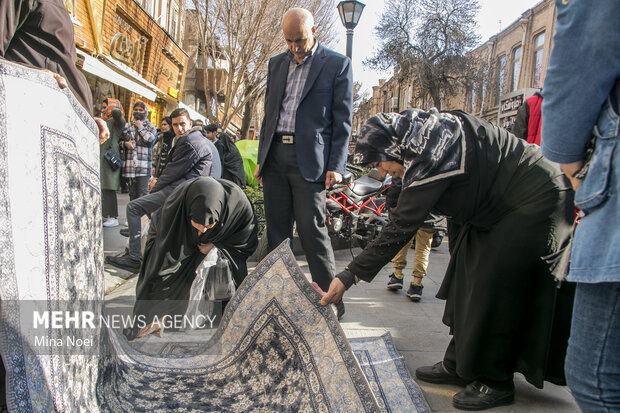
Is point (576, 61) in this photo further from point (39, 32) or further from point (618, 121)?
point (39, 32)

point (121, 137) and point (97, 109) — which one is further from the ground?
point (97, 109)

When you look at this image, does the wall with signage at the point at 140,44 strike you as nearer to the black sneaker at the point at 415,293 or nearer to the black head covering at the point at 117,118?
the black head covering at the point at 117,118

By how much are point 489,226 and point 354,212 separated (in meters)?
3.97

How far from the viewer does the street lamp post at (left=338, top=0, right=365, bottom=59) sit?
8.47m

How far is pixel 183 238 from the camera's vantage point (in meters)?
3.24

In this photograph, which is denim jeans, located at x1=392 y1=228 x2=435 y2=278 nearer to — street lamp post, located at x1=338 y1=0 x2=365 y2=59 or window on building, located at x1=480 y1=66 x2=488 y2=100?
street lamp post, located at x1=338 y1=0 x2=365 y2=59

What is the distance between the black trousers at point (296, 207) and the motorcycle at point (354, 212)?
2.69 meters

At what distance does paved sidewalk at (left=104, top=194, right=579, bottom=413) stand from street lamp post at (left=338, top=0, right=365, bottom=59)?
4901 mm

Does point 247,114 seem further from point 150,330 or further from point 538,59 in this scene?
point 150,330

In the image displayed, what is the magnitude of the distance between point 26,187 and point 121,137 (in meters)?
6.08

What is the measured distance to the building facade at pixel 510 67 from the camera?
1967 centimetres

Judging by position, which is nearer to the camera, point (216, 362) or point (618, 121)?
point (618, 121)

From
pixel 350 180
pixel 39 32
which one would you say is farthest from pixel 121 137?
pixel 39 32

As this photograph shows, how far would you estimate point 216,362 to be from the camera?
7.78 feet
